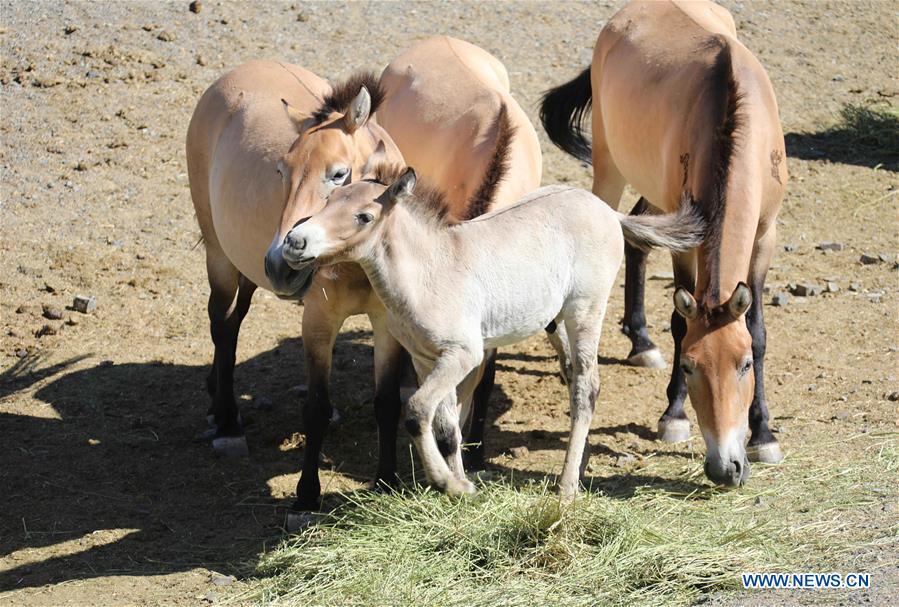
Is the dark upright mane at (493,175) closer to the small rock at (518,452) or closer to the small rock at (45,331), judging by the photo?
the small rock at (518,452)

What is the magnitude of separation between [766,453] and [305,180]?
281cm

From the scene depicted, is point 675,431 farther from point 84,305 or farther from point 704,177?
point 84,305

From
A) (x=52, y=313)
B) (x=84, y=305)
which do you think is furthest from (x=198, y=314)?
(x=52, y=313)

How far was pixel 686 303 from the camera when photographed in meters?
4.84

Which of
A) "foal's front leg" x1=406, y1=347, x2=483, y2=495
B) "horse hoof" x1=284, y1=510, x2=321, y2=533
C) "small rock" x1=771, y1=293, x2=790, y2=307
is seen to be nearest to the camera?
"foal's front leg" x1=406, y1=347, x2=483, y2=495

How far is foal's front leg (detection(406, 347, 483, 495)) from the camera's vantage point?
4219 millimetres

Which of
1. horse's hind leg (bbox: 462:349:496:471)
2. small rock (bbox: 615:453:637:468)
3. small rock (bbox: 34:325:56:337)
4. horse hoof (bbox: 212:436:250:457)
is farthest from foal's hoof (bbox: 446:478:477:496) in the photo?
small rock (bbox: 34:325:56:337)

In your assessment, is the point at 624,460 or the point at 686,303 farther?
the point at 624,460

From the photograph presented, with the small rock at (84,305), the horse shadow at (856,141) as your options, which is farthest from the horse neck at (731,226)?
the horse shadow at (856,141)

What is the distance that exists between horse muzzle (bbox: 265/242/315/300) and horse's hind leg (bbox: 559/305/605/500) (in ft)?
3.91

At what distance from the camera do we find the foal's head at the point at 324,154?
4414mm

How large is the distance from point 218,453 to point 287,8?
695cm

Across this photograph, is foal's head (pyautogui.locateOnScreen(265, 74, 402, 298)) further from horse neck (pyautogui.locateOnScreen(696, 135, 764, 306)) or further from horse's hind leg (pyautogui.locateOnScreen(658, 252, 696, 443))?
horse's hind leg (pyautogui.locateOnScreen(658, 252, 696, 443))

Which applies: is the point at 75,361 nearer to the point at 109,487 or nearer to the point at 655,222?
the point at 109,487
